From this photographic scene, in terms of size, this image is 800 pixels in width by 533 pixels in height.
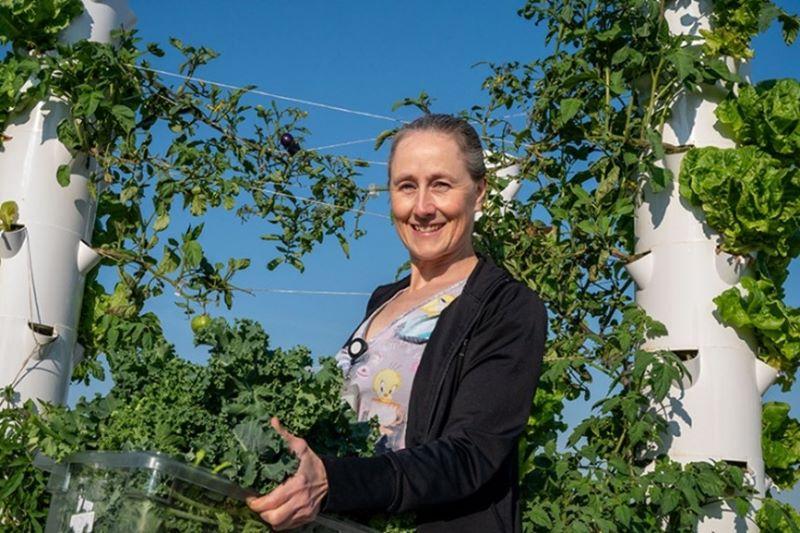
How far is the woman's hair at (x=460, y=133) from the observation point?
5.48 feet

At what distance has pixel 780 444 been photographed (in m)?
2.66

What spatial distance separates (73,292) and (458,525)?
148 centimetres

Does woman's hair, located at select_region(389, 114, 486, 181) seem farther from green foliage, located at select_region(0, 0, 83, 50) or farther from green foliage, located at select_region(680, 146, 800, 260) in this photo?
green foliage, located at select_region(0, 0, 83, 50)

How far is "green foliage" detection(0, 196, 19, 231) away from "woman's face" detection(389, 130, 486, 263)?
120cm

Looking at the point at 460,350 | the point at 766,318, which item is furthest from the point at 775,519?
the point at 460,350

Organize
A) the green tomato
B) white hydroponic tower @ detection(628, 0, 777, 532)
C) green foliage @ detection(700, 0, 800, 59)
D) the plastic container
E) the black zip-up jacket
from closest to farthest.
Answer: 1. the plastic container
2. the black zip-up jacket
3. the green tomato
4. white hydroponic tower @ detection(628, 0, 777, 532)
5. green foliage @ detection(700, 0, 800, 59)

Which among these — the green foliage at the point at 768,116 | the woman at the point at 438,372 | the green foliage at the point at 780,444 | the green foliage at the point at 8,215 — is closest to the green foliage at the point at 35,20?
the green foliage at the point at 8,215

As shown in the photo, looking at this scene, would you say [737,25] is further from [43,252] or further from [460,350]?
[43,252]

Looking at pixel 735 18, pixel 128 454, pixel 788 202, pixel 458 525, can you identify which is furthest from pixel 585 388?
pixel 128 454

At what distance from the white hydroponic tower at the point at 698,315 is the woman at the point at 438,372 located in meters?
0.96

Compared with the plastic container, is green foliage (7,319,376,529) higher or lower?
higher

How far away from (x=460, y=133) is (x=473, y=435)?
Answer: 54 cm

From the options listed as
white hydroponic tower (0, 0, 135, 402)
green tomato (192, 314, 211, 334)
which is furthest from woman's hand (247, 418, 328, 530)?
white hydroponic tower (0, 0, 135, 402)

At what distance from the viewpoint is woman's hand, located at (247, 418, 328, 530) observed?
3.82 feet
